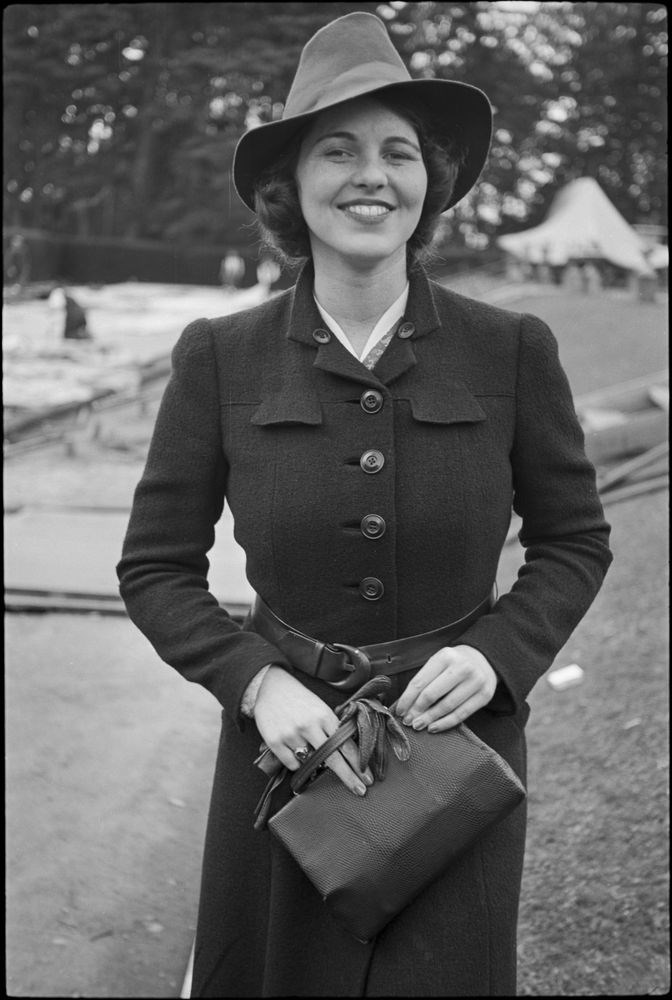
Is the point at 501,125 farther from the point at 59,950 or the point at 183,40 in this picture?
the point at 59,950

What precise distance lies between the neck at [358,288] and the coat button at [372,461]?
0.67 feet

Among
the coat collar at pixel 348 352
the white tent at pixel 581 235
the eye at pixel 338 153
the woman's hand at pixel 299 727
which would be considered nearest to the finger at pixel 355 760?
the woman's hand at pixel 299 727

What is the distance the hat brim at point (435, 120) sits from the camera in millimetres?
1448

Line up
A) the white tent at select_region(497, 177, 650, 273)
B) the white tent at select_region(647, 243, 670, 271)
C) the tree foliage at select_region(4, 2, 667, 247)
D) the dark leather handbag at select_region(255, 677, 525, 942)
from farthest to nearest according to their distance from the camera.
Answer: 1. the white tent at select_region(647, 243, 670, 271)
2. the white tent at select_region(497, 177, 650, 273)
3. the tree foliage at select_region(4, 2, 667, 247)
4. the dark leather handbag at select_region(255, 677, 525, 942)

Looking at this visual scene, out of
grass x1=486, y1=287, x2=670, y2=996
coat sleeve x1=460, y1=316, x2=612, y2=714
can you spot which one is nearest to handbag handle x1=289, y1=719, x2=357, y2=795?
coat sleeve x1=460, y1=316, x2=612, y2=714

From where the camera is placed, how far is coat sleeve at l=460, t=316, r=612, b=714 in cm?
146

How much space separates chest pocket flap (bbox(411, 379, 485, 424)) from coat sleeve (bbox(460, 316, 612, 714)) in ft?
0.25

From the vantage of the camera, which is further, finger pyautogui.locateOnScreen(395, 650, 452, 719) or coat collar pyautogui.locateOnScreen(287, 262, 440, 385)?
coat collar pyautogui.locateOnScreen(287, 262, 440, 385)

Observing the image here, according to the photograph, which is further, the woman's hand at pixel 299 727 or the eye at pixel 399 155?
the eye at pixel 399 155

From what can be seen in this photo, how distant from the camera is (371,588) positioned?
1.44 metres

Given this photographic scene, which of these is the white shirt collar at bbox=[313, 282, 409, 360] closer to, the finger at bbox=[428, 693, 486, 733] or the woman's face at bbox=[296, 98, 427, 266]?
the woman's face at bbox=[296, 98, 427, 266]

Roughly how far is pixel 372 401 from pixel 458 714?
1.47 ft

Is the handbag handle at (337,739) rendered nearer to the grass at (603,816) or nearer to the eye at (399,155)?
the eye at (399,155)

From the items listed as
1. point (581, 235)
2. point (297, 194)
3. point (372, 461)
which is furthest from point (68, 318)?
point (372, 461)
